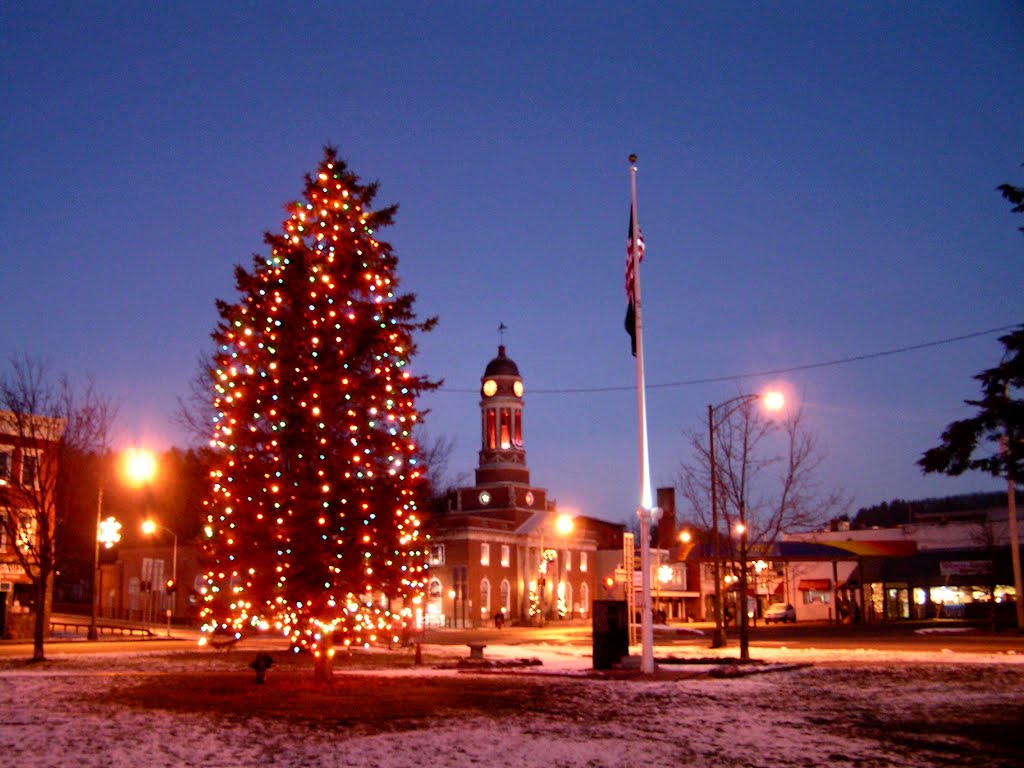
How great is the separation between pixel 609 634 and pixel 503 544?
2517 inches

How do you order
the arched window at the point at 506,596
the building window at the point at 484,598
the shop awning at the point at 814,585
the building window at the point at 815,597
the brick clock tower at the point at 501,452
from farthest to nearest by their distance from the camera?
the brick clock tower at the point at 501,452 < the arched window at the point at 506,596 < the building window at the point at 815,597 < the building window at the point at 484,598 < the shop awning at the point at 814,585

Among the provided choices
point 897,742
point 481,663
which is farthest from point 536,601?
point 897,742

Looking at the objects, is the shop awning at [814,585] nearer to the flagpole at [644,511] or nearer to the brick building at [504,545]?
the brick building at [504,545]

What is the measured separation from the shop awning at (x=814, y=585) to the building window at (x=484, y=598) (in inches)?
958

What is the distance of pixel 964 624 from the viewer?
59125mm

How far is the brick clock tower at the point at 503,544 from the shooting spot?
8375cm

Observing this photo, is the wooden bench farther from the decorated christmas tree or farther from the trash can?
the decorated christmas tree

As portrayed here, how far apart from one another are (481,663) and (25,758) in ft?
57.7

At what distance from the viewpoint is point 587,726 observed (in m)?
14.7

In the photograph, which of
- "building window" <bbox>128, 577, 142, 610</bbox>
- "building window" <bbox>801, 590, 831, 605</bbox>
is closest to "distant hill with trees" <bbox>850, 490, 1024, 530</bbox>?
"building window" <bbox>801, 590, 831, 605</bbox>

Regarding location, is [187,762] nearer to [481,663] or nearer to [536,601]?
[481,663]

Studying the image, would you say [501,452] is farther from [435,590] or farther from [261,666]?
[261,666]

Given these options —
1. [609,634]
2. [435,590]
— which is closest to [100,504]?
[609,634]

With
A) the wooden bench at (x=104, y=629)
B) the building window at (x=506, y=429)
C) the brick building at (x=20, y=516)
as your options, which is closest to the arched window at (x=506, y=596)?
the building window at (x=506, y=429)
